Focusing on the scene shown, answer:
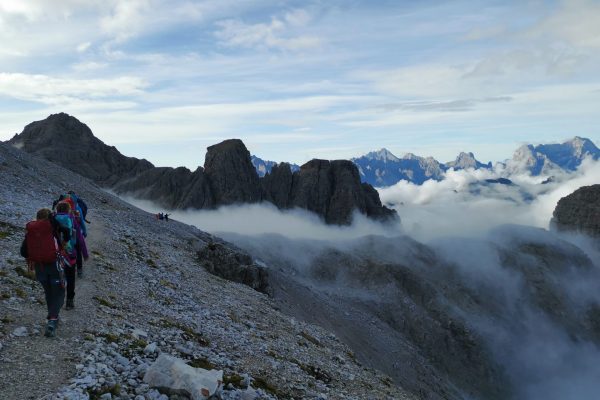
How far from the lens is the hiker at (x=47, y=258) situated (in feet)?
61.1

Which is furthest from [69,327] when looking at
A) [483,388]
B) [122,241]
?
[483,388]

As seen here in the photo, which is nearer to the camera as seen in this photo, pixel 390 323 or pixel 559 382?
pixel 390 323

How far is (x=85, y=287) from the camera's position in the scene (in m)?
27.2

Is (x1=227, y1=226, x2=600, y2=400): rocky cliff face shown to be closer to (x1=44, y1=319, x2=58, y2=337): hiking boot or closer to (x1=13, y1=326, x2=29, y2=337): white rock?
(x1=44, y1=319, x2=58, y2=337): hiking boot

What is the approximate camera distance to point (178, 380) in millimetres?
16953

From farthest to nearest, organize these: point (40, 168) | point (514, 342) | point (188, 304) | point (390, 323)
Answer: point (514, 342), point (390, 323), point (40, 168), point (188, 304)

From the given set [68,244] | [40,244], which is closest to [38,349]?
[40,244]

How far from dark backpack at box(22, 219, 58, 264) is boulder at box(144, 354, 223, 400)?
609 cm

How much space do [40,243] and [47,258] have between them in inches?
25.6

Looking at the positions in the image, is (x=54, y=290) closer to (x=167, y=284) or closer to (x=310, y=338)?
(x=167, y=284)

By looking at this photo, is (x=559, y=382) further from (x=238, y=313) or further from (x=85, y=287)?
(x=85, y=287)

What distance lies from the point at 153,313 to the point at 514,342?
190m

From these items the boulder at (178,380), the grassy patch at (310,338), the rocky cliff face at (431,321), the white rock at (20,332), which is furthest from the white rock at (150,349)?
the rocky cliff face at (431,321)

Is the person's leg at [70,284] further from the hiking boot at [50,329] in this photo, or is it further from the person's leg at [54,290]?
the hiking boot at [50,329]
